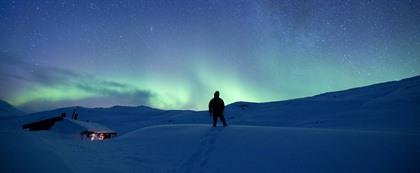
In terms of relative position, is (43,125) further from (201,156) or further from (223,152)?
(223,152)

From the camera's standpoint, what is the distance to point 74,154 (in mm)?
7520

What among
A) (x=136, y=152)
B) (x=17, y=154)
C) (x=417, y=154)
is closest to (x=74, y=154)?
(x=136, y=152)

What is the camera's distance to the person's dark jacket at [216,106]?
12.0m

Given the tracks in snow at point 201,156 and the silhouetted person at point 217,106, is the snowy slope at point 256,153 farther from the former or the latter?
the silhouetted person at point 217,106

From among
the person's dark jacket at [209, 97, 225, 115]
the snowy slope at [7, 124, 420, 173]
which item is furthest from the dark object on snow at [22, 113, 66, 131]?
the person's dark jacket at [209, 97, 225, 115]

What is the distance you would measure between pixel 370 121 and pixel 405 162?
16.7 metres

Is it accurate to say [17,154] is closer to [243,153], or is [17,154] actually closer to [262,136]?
[243,153]

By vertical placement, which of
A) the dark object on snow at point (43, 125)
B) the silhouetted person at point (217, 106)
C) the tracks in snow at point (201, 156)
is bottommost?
the tracks in snow at point (201, 156)

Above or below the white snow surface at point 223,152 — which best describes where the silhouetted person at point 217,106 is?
above

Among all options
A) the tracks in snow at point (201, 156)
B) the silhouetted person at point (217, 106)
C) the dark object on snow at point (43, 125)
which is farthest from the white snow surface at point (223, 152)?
the dark object on snow at point (43, 125)

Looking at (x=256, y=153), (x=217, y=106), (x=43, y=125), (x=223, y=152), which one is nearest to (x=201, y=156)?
(x=223, y=152)

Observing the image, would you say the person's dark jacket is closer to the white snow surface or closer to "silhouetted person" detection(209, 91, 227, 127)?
"silhouetted person" detection(209, 91, 227, 127)

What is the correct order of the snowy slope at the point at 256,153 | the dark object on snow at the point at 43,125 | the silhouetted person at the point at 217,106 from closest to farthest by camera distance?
the snowy slope at the point at 256,153 < the silhouetted person at the point at 217,106 < the dark object on snow at the point at 43,125

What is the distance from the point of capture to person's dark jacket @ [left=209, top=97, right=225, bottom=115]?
12.0 m
